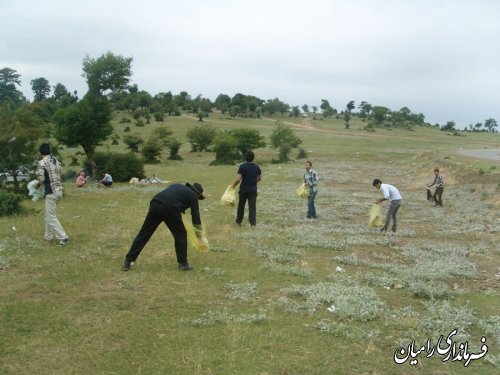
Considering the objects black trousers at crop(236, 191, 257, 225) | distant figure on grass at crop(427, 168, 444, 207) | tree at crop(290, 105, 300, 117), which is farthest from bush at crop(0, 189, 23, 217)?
tree at crop(290, 105, 300, 117)

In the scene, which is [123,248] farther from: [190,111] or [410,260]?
[190,111]

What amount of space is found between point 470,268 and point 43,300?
401 inches

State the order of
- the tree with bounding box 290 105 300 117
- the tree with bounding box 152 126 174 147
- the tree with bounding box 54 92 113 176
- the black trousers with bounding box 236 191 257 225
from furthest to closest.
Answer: the tree with bounding box 290 105 300 117
the tree with bounding box 152 126 174 147
the tree with bounding box 54 92 113 176
the black trousers with bounding box 236 191 257 225

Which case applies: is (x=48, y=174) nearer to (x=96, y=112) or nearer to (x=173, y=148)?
(x=96, y=112)

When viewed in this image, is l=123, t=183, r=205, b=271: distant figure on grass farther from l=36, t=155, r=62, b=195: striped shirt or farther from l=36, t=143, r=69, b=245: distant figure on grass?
l=36, t=155, r=62, b=195: striped shirt

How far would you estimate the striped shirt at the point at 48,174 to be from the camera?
39.0 ft

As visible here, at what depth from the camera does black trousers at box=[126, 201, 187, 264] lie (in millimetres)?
9688

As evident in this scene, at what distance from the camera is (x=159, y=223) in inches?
386

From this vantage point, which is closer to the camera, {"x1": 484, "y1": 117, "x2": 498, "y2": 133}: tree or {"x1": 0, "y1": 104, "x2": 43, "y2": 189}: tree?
{"x1": 0, "y1": 104, "x2": 43, "y2": 189}: tree

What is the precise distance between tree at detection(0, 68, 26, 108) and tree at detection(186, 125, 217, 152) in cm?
6335

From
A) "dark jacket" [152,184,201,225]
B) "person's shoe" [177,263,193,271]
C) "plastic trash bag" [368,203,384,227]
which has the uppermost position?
"dark jacket" [152,184,201,225]

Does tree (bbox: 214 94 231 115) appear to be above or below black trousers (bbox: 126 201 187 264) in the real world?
above

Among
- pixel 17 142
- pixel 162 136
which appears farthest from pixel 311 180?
pixel 162 136

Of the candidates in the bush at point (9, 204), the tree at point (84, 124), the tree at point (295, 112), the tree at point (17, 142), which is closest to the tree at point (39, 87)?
the tree at point (295, 112)
